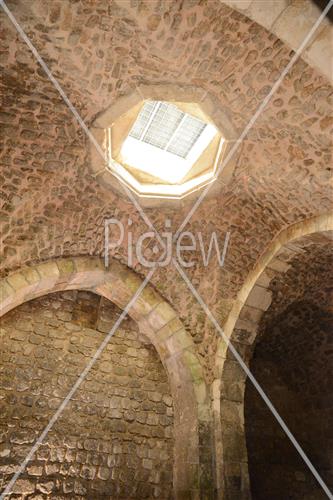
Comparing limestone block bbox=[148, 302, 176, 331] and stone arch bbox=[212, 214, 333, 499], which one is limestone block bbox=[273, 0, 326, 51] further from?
limestone block bbox=[148, 302, 176, 331]

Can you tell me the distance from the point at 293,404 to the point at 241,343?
1.72m

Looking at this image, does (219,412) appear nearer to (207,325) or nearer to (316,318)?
(207,325)

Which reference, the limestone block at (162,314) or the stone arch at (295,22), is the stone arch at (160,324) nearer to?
the limestone block at (162,314)

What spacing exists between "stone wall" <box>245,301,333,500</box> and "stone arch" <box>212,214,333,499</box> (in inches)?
31.7

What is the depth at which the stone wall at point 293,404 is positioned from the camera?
193 inches

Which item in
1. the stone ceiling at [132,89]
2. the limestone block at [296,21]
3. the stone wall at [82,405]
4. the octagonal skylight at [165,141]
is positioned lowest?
the stone wall at [82,405]

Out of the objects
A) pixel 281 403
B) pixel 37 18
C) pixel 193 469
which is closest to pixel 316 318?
pixel 281 403

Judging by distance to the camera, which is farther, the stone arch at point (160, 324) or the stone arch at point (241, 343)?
the stone arch at point (160, 324)

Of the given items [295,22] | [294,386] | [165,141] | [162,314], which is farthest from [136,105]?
[294,386]

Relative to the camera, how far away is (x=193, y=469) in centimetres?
407

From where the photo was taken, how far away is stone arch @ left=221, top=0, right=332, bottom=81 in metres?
2.20

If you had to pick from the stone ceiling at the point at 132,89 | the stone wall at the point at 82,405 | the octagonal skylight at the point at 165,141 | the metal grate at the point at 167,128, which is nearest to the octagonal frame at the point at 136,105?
the stone ceiling at the point at 132,89

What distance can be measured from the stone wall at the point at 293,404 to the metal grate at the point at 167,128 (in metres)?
2.27

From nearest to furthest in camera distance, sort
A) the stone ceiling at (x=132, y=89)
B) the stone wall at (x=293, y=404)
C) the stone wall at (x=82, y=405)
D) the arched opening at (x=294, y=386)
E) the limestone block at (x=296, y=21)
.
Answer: the limestone block at (x=296, y=21) → the stone ceiling at (x=132, y=89) → the stone wall at (x=82, y=405) → the arched opening at (x=294, y=386) → the stone wall at (x=293, y=404)
